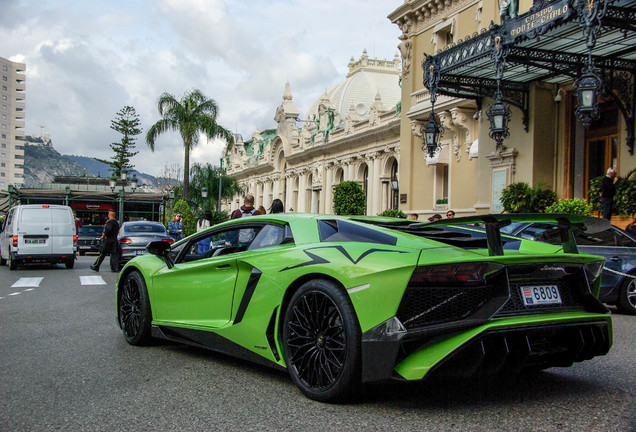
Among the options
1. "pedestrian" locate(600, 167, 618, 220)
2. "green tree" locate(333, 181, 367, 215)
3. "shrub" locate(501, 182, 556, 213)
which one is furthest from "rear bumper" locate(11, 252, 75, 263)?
"green tree" locate(333, 181, 367, 215)

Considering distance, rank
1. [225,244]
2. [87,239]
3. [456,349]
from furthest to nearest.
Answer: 1. [87,239]
2. [225,244]
3. [456,349]

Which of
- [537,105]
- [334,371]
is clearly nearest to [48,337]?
[334,371]

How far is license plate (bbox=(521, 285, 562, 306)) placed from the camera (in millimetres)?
3984

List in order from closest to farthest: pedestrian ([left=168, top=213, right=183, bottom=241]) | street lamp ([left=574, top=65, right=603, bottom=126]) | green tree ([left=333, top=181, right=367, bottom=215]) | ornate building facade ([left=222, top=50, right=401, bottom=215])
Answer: street lamp ([left=574, top=65, right=603, bottom=126]) < pedestrian ([left=168, top=213, right=183, bottom=241]) < green tree ([left=333, top=181, right=367, bottom=215]) < ornate building facade ([left=222, top=50, right=401, bottom=215])

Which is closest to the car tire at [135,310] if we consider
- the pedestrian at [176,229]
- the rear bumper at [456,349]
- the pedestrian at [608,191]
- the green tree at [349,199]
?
the rear bumper at [456,349]

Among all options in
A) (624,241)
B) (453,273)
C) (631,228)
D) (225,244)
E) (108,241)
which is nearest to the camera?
(453,273)

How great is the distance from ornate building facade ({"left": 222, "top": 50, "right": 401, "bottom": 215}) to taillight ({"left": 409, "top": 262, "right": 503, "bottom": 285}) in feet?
97.8

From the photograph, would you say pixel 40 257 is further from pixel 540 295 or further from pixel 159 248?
pixel 540 295

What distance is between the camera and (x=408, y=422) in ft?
12.1

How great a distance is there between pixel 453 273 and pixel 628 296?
282 inches

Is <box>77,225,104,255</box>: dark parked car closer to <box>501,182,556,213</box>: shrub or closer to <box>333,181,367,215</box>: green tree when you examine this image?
<box>333,181,367,215</box>: green tree

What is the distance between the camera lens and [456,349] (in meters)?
3.62

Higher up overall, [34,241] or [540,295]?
[540,295]

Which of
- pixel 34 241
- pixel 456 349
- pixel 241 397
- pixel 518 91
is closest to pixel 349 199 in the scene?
pixel 518 91
